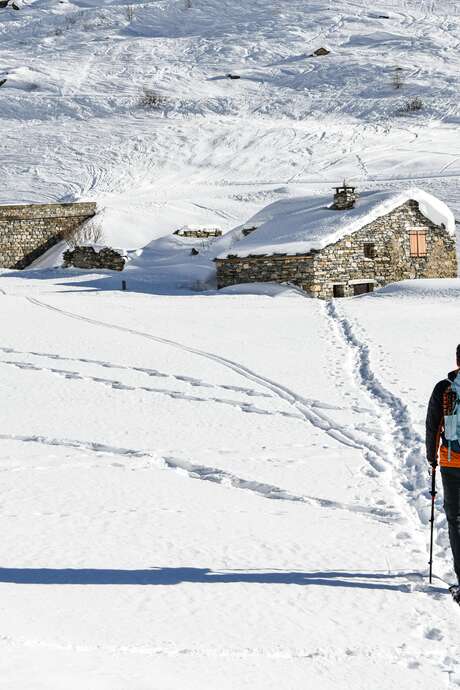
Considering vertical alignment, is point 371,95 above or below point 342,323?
above

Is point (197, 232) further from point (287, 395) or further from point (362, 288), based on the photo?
point (287, 395)

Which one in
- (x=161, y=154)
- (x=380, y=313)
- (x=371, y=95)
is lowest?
(x=380, y=313)

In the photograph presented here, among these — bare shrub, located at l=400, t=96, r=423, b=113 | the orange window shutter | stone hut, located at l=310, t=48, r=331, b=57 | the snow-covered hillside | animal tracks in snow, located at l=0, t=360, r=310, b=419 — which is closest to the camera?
animal tracks in snow, located at l=0, t=360, r=310, b=419

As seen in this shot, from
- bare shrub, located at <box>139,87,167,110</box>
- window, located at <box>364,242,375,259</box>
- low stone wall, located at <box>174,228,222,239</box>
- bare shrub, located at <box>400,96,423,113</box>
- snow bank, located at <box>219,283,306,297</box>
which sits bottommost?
snow bank, located at <box>219,283,306,297</box>

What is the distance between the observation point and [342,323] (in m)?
23.5

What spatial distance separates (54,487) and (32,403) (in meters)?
4.58

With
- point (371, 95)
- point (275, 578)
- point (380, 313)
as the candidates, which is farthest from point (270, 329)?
point (371, 95)

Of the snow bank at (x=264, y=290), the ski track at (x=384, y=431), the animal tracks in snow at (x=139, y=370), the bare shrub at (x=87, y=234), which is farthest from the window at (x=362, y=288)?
the animal tracks in snow at (x=139, y=370)

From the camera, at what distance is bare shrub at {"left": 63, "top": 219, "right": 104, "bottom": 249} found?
4341 cm

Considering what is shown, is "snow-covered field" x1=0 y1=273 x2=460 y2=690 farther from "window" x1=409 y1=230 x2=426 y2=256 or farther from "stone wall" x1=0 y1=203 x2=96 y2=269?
"stone wall" x1=0 y1=203 x2=96 y2=269

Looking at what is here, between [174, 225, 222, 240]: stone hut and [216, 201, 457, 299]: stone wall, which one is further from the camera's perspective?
[174, 225, 222, 240]: stone hut

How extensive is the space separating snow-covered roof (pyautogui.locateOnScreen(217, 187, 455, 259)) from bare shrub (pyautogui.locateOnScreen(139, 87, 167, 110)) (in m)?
36.5

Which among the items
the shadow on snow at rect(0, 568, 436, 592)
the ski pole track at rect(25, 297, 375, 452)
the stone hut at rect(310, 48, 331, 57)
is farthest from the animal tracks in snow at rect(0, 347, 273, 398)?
the stone hut at rect(310, 48, 331, 57)

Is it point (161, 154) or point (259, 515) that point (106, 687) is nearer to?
point (259, 515)
